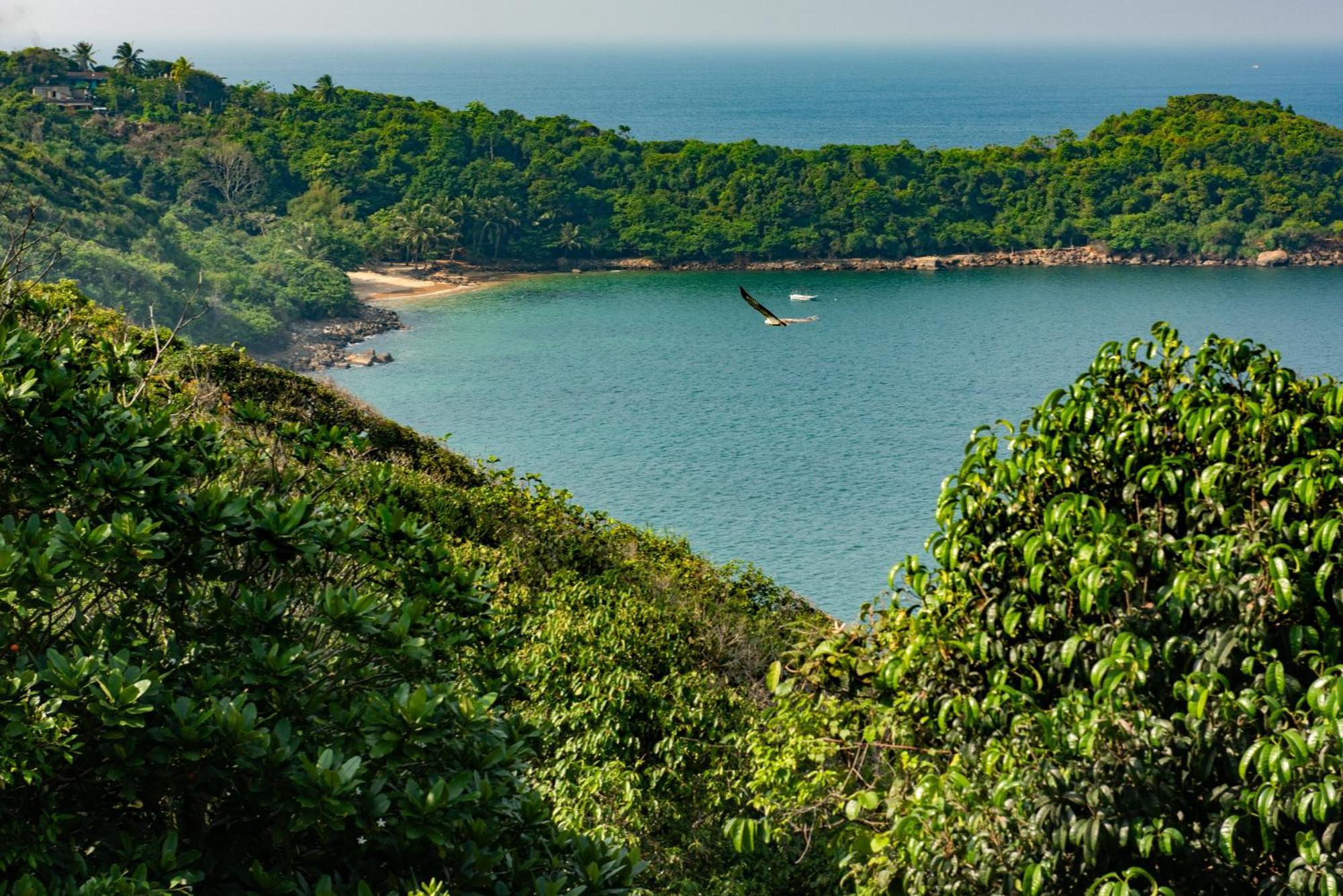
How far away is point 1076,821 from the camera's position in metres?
5.35

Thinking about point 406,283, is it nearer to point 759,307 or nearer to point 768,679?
point 768,679

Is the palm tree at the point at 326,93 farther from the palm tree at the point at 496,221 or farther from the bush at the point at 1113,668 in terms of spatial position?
the bush at the point at 1113,668

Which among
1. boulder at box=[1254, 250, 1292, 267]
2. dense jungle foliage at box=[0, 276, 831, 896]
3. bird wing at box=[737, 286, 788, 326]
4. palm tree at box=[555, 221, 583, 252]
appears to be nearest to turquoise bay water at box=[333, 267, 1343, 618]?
boulder at box=[1254, 250, 1292, 267]

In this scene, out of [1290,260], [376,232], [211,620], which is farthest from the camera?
[1290,260]

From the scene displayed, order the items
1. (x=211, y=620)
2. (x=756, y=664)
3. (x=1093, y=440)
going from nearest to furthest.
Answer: (x=211, y=620) < (x=1093, y=440) < (x=756, y=664)

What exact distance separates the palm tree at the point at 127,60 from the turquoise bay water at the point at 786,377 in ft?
107

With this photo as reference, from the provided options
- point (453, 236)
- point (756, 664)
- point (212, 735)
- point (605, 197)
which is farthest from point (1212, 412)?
point (605, 197)

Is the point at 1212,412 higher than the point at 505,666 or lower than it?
higher

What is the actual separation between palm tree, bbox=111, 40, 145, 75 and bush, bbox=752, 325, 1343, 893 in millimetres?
86612

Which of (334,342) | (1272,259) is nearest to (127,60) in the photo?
(334,342)

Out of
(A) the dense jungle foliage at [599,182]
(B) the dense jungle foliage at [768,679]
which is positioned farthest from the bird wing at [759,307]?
(A) the dense jungle foliage at [599,182]

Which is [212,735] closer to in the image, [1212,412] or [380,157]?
[1212,412]

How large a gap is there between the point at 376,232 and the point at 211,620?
7005cm

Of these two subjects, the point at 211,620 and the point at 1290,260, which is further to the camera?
the point at 1290,260
